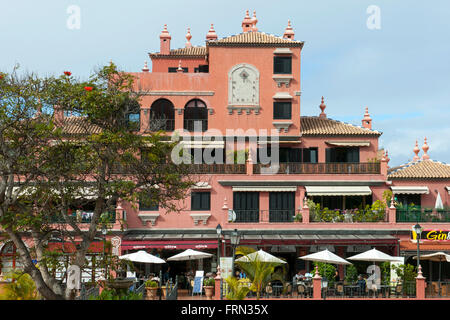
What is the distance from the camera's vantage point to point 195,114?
42688 mm

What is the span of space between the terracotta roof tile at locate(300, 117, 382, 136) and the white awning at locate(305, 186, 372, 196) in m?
4.38

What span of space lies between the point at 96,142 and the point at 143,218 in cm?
2015

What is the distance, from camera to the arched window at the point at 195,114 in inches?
1672

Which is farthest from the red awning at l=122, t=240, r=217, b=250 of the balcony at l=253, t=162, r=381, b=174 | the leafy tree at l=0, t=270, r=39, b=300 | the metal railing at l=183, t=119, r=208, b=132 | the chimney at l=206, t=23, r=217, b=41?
the chimney at l=206, t=23, r=217, b=41

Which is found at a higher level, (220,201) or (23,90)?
(23,90)

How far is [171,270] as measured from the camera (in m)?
39.5

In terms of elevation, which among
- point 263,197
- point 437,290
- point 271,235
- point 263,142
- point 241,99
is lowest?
point 437,290

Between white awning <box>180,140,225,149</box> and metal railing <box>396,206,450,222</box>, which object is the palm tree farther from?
metal railing <box>396,206,450,222</box>

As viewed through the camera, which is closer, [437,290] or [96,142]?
[96,142]

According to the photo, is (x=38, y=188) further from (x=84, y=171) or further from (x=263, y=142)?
(x=263, y=142)

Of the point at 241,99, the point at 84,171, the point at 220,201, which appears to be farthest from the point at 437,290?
the point at 84,171

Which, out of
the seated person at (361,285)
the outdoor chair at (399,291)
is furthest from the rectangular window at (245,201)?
the outdoor chair at (399,291)

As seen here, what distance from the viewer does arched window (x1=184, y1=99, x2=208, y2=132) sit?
42469mm
